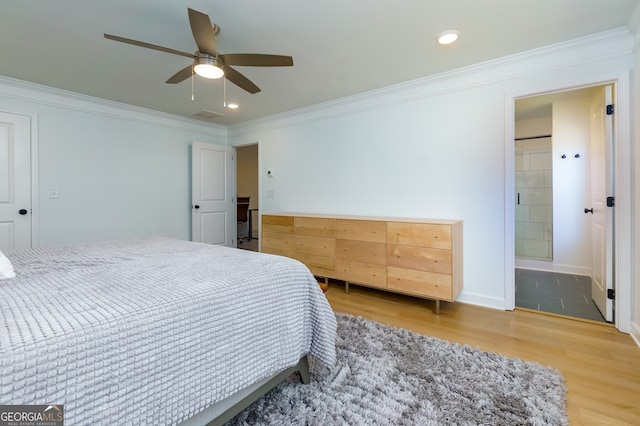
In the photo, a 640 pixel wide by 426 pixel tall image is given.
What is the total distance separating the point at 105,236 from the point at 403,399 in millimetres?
4109

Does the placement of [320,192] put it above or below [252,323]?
above

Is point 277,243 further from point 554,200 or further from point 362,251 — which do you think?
point 554,200

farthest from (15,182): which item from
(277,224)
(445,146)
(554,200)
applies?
(554,200)

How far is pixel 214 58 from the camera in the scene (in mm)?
1953

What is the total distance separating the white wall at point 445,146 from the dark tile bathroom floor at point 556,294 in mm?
527

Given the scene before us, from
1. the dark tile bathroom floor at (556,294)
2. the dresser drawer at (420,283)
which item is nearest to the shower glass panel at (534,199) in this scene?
the dark tile bathroom floor at (556,294)

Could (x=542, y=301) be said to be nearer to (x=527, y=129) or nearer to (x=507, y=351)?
(x=507, y=351)

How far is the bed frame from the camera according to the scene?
1.11 metres

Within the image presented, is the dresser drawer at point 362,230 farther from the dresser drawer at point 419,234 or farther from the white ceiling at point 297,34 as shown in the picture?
the white ceiling at point 297,34

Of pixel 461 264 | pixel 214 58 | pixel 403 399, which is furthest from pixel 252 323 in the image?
pixel 461 264

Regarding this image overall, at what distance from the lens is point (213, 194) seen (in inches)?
195

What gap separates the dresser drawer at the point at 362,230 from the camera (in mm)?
3018

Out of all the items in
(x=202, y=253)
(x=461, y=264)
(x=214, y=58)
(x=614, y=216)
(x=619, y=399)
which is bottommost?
(x=619, y=399)

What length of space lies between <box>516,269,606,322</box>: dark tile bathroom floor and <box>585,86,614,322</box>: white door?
0.12 m
